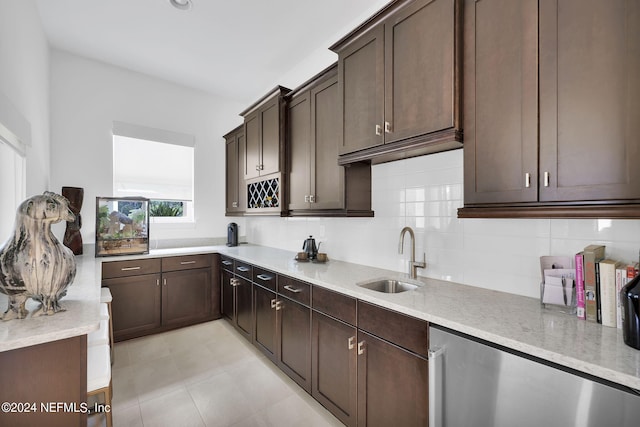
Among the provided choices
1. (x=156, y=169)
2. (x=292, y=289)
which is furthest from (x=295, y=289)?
(x=156, y=169)

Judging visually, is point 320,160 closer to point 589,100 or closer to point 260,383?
point 589,100

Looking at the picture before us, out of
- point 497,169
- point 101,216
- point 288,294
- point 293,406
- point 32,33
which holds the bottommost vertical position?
point 293,406

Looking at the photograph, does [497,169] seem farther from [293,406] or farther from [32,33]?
[32,33]

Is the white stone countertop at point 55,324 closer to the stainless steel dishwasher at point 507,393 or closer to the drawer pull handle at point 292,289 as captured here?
the drawer pull handle at point 292,289

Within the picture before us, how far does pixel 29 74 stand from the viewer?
2.14 metres

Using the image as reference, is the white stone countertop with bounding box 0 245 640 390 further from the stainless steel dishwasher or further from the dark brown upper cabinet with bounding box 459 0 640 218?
the dark brown upper cabinet with bounding box 459 0 640 218

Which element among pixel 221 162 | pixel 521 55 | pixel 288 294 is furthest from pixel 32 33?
pixel 521 55

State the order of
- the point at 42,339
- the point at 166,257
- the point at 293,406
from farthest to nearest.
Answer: the point at 166,257 < the point at 293,406 < the point at 42,339

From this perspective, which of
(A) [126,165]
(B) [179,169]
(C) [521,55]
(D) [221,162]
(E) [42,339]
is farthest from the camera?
(D) [221,162]

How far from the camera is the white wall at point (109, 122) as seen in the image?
3.07 meters

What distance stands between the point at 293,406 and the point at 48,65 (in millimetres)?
4058

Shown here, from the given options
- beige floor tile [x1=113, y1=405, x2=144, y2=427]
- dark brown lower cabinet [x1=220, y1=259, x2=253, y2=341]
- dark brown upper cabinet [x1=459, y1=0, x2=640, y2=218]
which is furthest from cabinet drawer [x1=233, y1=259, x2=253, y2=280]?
dark brown upper cabinet [x1=459, y1=0, x2=640, y2=218]

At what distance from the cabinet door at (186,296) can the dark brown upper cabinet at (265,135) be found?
137 centimetres

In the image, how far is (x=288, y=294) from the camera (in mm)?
2221
